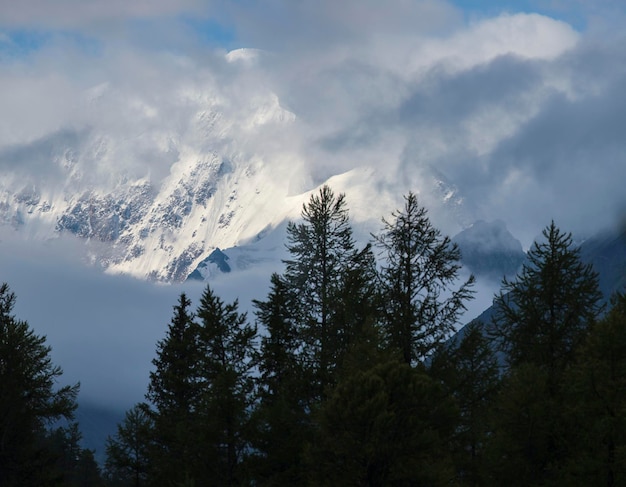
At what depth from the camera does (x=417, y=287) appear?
3347 centimetres

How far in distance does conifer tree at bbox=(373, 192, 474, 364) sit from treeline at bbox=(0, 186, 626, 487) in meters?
0.05

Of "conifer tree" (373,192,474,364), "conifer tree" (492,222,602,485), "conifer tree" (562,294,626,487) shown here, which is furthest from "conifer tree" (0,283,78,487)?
"conifer tree" (562,294,626,487)

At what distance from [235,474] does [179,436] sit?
232 cm

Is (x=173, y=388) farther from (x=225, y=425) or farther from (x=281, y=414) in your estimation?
(x=281, y=414)

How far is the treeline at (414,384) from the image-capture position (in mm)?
28484

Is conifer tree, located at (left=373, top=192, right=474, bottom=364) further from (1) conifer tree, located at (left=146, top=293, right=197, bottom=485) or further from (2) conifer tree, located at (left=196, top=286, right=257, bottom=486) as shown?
(1) conifer tree, located at (left=146, top=293, right=197, bottom=485)

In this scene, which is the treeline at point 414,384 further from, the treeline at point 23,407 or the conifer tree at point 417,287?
the treeline at point 23,407

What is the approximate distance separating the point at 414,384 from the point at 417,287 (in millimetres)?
5335

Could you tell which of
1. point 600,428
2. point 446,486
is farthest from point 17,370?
point 600,428

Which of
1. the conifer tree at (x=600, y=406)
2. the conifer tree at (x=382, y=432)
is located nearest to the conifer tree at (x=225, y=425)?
the conifer tree at (x=382, y=432)

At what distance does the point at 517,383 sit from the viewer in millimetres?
31469

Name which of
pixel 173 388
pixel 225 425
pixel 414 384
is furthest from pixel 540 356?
pixel 173 388

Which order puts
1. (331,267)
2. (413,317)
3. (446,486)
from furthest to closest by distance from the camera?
(331,267), (413,317), (446,486)

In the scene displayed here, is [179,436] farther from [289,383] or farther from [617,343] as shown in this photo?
[617,343]
